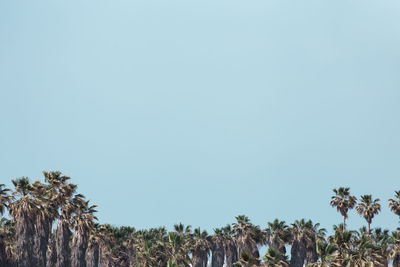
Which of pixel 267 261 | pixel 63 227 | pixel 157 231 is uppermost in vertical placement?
pixel 157 231

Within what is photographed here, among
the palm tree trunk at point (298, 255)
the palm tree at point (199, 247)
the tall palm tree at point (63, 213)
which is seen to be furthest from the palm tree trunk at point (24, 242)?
the palm tree trunk at point (298, 255)

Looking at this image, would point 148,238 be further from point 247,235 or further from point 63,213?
point 63,213

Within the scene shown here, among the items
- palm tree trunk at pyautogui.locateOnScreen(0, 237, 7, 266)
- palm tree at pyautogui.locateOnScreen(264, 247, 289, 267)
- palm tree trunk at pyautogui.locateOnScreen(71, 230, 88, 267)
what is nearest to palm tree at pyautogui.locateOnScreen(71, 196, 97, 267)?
palm tree trunk at pyautogui.locateOnScreen(71, 230, 88, 267)

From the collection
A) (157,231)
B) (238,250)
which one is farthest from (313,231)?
(157,231)

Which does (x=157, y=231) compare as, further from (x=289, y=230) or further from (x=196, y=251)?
(x=289, y=230)

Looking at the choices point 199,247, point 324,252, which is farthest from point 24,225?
point 199,247

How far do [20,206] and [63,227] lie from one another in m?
8.60

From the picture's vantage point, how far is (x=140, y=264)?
81688 millimetres

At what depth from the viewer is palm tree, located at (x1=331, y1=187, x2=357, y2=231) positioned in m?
106

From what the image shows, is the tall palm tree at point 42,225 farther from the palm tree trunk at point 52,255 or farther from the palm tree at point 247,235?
the palm tree at point 247,235

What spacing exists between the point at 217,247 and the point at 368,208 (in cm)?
3060

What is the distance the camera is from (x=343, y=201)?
106 meters

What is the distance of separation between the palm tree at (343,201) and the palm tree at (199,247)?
27439 mm

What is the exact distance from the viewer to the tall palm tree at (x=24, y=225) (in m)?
63.1
